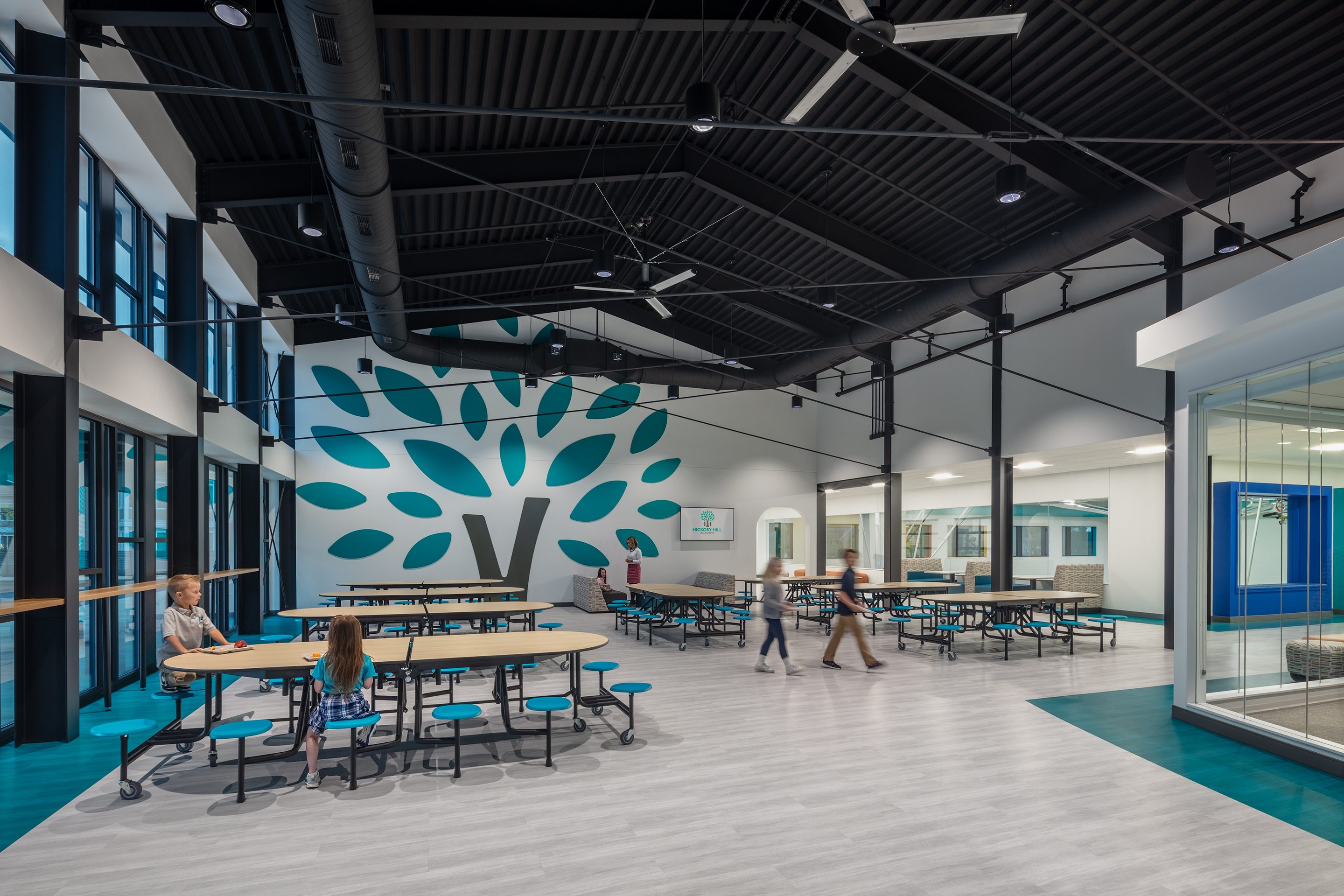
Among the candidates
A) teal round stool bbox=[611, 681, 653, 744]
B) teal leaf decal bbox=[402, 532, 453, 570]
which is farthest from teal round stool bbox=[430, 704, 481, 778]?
teal leaf decal bbox=[402, 532, 453, 570]

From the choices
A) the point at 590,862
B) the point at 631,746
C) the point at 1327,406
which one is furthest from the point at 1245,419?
the point at 590,862

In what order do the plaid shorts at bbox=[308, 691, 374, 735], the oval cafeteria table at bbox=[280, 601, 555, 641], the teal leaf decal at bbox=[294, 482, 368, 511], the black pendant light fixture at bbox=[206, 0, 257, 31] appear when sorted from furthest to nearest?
the teal leaf decal at bbox=[294, 482, 368, 511] → the oval cafeteria table at bbox=[280, 601, 555, 641] → the plaid shorts at bbox=[308, 691, 374, 735] → the black pendant light fixture at bbox=[206, 0, 257, 31]

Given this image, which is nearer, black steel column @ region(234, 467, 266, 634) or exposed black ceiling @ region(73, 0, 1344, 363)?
exposed black ceiling @ region(73, 0, 1344, 363)

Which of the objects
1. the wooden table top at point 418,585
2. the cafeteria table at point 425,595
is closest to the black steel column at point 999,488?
the cafeteria table at point 425,595

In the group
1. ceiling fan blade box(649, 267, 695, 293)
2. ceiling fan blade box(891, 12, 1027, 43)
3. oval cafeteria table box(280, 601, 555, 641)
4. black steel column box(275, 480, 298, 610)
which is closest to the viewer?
ceiling fan blade box(891, 12, 1027, 43)

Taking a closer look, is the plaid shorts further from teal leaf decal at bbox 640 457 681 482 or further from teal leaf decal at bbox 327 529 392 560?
teal leaf decal at bbox 640 457 681 482

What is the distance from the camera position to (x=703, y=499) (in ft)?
58.2

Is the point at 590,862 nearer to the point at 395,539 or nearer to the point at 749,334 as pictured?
the point at 395,539

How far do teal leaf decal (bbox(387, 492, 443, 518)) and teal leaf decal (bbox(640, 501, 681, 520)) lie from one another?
4.47 meters

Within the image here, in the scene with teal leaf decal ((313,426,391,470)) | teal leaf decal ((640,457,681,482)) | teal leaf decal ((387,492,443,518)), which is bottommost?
teal leaf decal ((387,492,443,518))

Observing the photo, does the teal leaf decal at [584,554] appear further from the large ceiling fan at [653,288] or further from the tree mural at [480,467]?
the large ceiling fan at [653,288]

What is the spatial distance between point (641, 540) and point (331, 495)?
654cm

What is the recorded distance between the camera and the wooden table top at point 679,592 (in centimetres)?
1077

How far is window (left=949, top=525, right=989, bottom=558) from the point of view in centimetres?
1855
